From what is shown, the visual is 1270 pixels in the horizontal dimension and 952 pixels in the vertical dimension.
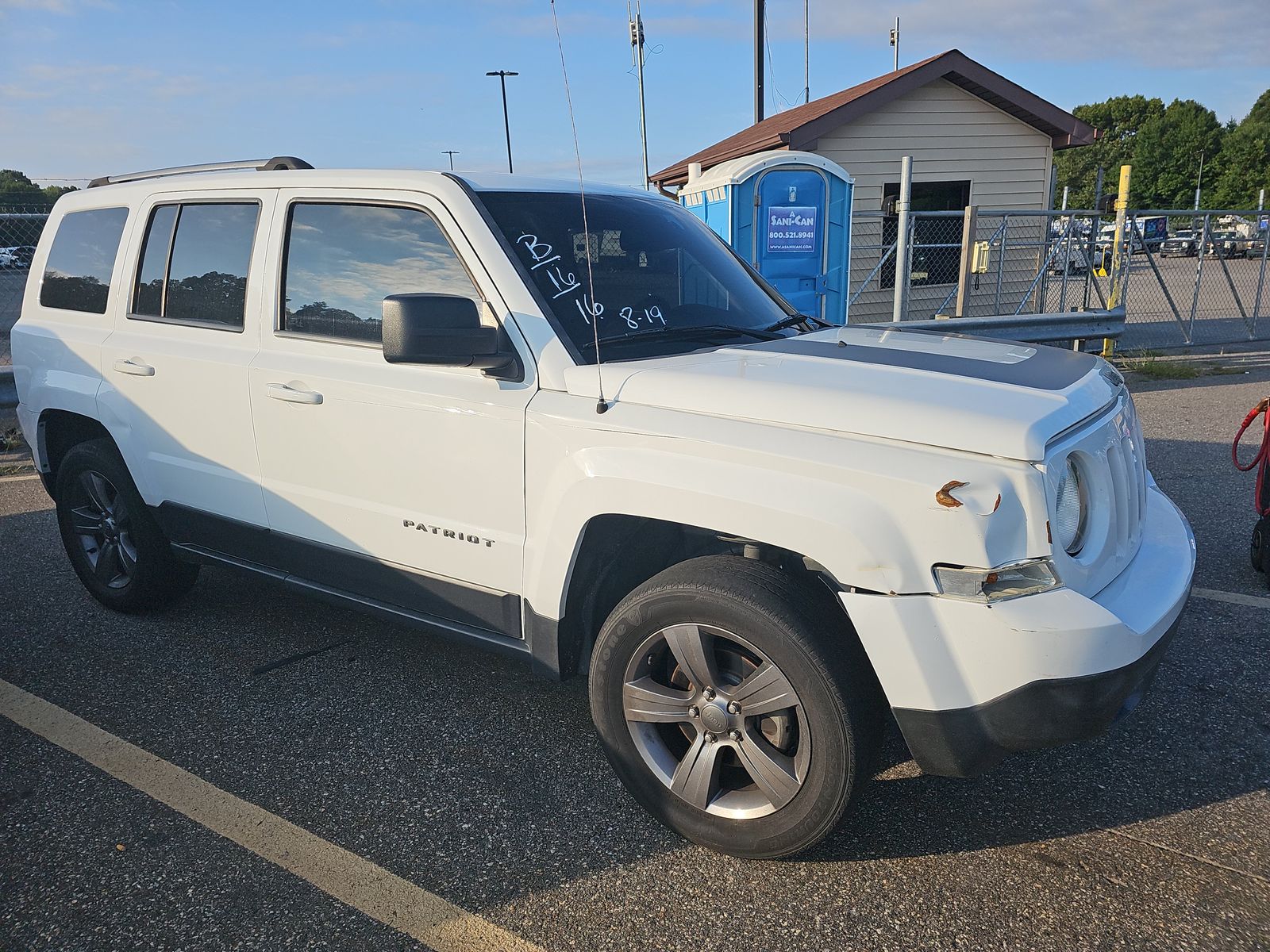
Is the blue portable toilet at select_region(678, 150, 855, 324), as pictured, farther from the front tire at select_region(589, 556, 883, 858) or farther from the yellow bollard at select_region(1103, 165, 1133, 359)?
the front tire at select_region(589, 556, 883, 858)

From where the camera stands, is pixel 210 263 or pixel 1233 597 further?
pixel 1233 597

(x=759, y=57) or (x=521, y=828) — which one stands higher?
(x=759, y=57)

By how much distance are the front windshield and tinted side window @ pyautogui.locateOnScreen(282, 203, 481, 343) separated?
245mm

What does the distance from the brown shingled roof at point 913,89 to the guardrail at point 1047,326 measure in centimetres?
522

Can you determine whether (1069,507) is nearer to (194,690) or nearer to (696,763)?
(696,763)

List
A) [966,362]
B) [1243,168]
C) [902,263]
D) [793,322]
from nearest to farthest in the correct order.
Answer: [966,362]
[793,322]
[902,263]
[1243,168]

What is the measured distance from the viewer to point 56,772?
10.2 feet

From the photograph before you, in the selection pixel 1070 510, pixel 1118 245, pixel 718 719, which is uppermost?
pixel 1118 245

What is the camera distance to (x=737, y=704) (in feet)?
8.30

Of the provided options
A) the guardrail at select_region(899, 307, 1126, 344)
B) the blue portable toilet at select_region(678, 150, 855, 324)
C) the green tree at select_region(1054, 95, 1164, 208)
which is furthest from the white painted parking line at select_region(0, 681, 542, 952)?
the green tree at select_region(1054, 95, 1164, 208)

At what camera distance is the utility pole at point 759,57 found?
57.6ft

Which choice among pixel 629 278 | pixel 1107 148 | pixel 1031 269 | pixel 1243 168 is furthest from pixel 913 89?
pixel 1107 148

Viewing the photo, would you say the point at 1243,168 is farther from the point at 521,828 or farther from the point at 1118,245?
the point at 521,828

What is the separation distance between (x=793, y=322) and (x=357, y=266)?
1.66m
